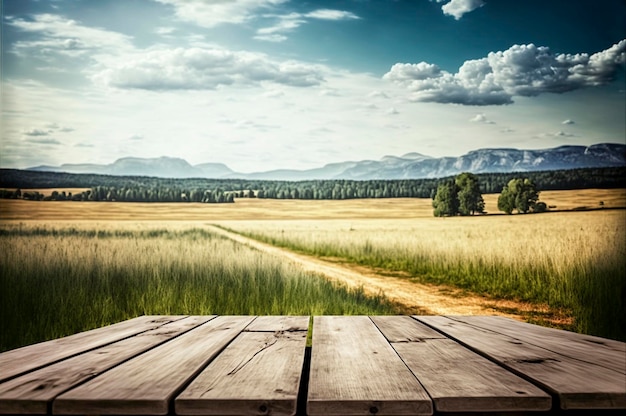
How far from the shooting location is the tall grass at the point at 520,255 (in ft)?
20.5

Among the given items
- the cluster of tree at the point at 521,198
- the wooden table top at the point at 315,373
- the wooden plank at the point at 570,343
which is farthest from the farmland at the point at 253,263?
the wooden table top at the point at 315,373

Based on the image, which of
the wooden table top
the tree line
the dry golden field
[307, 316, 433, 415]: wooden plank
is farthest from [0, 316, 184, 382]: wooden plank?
the tree line

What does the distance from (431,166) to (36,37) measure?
831cm

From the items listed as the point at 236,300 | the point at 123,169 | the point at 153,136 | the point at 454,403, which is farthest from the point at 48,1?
the point at 454,403

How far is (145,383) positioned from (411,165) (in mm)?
12099

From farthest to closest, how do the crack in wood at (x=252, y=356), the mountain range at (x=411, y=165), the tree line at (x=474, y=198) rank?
the tree line at (x=474, y=198)
the mountain range at (x=411, y=165)
the crack in wood at (x=252, y=356)

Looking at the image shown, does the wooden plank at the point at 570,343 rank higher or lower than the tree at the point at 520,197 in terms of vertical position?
lower

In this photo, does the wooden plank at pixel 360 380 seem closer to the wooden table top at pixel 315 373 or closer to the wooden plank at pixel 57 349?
the wooden table top at pixel 315 373

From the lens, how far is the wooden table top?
0.96m

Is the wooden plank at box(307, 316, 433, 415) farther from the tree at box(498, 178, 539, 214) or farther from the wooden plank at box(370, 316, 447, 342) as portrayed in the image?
the tree at box(498, 178, 539, 214)

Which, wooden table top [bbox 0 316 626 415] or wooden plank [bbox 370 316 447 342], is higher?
wooden table top [bbox 0 316 626 415]

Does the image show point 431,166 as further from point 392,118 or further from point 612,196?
point 612,196

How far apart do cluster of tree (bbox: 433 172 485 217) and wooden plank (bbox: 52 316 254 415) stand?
11.2m

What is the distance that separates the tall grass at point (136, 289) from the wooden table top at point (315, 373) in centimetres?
338
